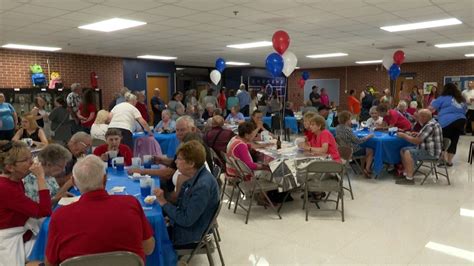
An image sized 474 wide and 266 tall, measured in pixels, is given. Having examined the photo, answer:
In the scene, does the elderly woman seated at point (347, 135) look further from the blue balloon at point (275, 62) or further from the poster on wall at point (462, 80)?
the poster on wall at point (462, 80)

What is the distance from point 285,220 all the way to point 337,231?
1.95 feet

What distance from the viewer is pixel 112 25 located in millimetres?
5922

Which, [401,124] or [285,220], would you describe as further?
[401,124]

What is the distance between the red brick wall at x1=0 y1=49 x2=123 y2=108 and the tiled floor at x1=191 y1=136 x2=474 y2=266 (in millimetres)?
7670

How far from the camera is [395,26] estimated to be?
6.39m

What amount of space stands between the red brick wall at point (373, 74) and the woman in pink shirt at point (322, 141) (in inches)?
468

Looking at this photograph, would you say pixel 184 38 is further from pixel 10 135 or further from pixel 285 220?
pixel 285 220

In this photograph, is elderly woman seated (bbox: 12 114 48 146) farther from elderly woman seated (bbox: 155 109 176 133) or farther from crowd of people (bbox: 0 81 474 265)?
elderly woman seated (bbox: 155 109 176 133)

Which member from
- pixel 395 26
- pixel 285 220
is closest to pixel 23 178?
pixel 285 220

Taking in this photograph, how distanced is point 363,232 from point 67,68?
9.35 metres

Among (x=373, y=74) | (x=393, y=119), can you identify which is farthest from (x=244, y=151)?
(x=373, y=74)

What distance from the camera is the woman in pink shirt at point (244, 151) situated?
157 inches

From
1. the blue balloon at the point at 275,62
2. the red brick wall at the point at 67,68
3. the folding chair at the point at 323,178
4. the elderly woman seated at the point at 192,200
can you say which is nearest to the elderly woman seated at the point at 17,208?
the elderly woman seated at the point at 192,200

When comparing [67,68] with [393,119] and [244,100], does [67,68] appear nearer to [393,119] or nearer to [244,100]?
[244,100]
